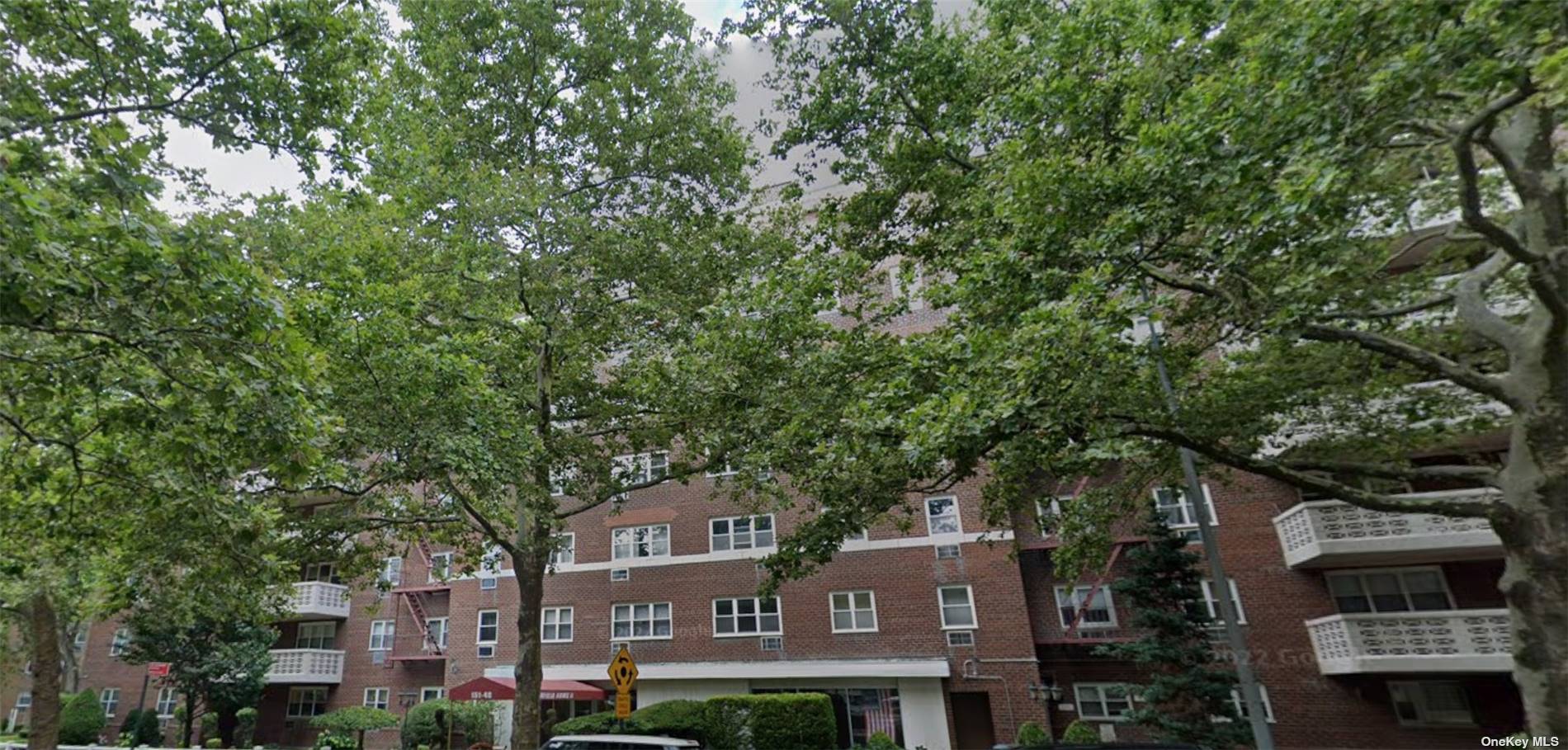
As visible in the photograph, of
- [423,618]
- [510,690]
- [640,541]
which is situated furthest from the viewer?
[423,618]

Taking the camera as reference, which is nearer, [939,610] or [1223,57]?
[1223,57]

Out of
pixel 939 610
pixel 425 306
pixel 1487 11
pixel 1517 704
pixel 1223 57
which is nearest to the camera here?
pixel 1487 11

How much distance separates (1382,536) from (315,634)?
37421 millimetres

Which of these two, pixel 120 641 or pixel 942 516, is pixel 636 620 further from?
pixel 120 641

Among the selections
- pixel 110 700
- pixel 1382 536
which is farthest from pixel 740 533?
pixel 110 700

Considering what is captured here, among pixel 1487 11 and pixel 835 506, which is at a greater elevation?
pixel 1487 11

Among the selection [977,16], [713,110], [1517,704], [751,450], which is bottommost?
[1517,704]

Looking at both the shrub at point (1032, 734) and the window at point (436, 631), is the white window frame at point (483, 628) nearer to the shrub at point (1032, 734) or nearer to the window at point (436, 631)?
the window at point (436, 631)

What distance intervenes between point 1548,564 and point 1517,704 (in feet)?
39.0

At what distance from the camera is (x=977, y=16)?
45.2ft

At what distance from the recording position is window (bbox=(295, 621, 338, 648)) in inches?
1233

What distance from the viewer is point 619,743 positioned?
14.7 m

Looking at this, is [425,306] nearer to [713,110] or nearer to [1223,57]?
[713,110]

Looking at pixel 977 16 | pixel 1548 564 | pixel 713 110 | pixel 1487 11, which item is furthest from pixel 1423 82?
pixel 713 110
